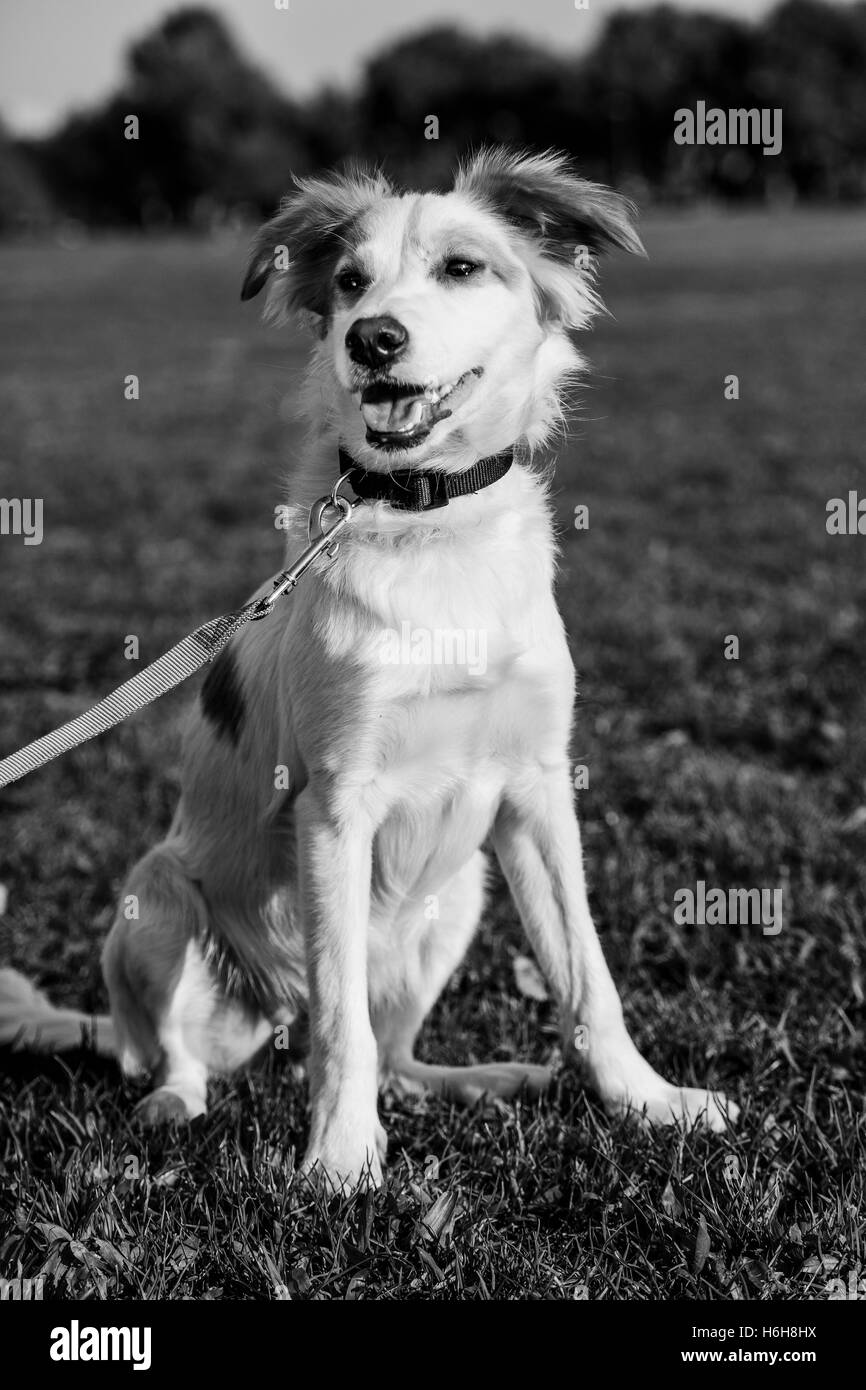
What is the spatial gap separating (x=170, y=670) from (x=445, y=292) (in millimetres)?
934

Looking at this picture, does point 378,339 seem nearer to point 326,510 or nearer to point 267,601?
point 326,510

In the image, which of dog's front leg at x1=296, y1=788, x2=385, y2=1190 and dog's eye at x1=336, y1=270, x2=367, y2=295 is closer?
dog's front leg at x1=296, y1=788, x2=385, y2=1190

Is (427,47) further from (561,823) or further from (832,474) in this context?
(561,823)

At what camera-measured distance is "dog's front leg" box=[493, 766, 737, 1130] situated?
2.75m

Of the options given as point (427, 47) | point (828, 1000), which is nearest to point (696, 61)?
point (427, 47)

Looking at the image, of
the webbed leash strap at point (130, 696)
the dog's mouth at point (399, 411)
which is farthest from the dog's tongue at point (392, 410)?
the webbed leash strap at point (130, 696)

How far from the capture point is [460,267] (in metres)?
2.67

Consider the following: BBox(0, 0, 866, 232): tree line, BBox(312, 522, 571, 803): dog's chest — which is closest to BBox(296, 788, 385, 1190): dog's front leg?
BBox(312, 522, 571, 803): dog's chest

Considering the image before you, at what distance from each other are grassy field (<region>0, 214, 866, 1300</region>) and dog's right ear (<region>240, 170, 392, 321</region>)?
24cm

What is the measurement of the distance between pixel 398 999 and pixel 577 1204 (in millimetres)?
654

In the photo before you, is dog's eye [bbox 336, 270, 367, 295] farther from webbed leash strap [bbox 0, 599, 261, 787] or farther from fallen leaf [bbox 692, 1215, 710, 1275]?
fallen leaf [bbox 692, 1215, 710, 1275]

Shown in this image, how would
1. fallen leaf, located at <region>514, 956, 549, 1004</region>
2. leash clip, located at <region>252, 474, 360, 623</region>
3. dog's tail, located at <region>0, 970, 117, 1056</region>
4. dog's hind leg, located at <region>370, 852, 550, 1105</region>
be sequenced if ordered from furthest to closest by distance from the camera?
1. fallen leaf, located at <region>514, 956, 549, 1004</region>
2. dog's tail, located at <region>0, 970, 117, 1056</region>
3. dog's hind leg, located at <region>370, 852, 550, 1105</region>
4. leash clip, located at <region>252, 474, 360, 623</region>

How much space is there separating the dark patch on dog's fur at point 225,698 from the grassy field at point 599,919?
19.8 inches

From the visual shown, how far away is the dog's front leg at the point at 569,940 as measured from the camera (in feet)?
9.03
